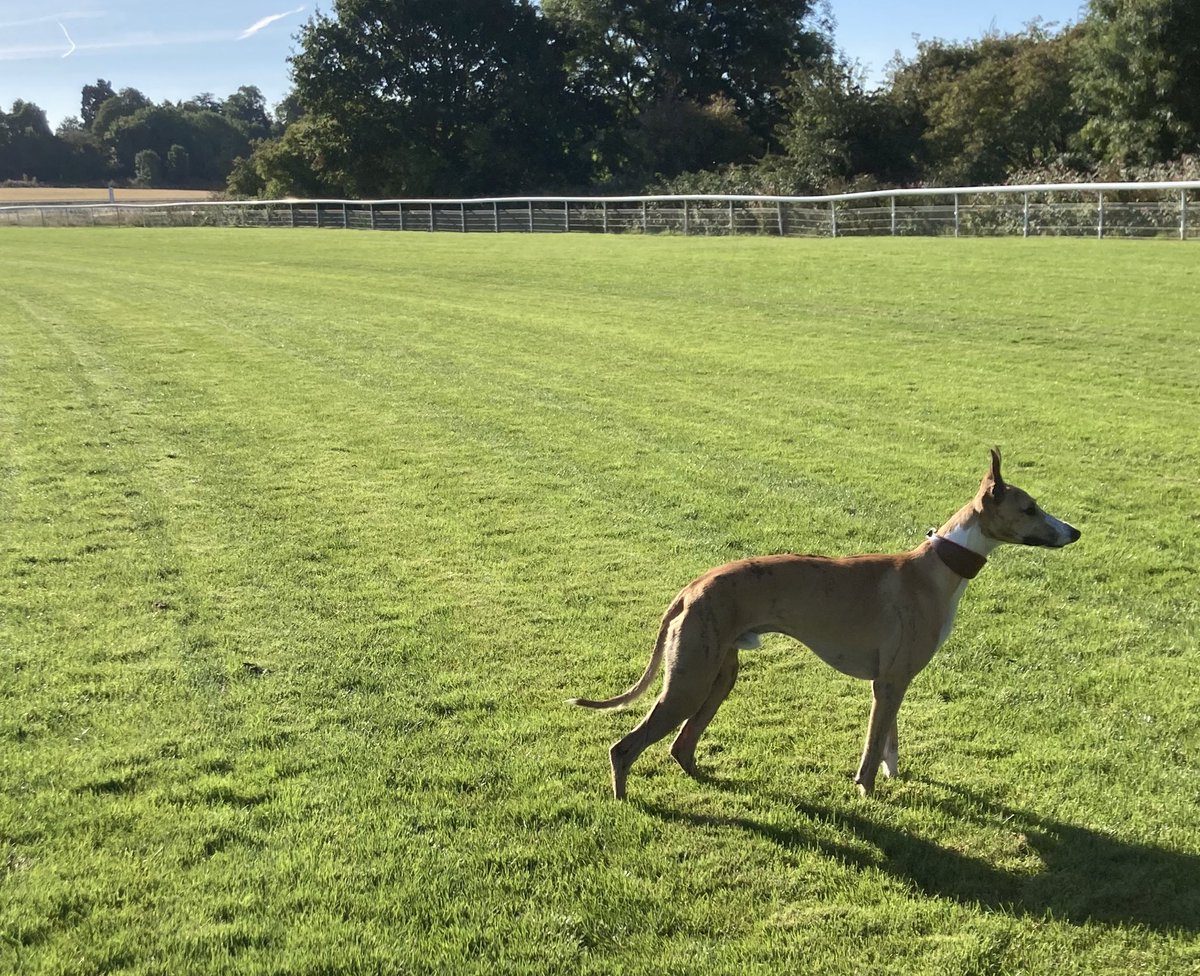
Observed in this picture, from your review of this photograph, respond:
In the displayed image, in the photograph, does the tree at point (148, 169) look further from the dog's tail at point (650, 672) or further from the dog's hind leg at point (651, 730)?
the dog's hind leg at point (651, 730)

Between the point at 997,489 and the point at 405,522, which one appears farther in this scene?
the point at 405,522

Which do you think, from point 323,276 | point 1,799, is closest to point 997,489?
point 1,799

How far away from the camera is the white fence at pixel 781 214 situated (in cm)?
2377

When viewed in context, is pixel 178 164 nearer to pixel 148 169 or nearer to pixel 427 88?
pixel 148 169

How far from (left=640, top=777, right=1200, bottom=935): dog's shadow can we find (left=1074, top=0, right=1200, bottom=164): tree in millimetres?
36951

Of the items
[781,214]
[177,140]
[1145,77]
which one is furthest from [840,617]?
[177,140]

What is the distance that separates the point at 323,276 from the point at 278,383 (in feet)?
41.5

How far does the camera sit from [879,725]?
13.8 ft

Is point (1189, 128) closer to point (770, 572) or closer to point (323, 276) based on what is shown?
point (323, 276)

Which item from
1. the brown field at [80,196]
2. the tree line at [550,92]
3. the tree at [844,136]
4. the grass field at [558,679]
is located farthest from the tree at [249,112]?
the grass field at [558,679]

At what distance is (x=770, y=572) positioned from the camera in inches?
163

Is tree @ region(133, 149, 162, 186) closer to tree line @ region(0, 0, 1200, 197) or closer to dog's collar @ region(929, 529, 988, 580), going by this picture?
tree line @ region(0, 0, 1200, 197)

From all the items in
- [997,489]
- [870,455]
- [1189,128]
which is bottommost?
[870,455]

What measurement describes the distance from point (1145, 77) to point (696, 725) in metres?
39.3
